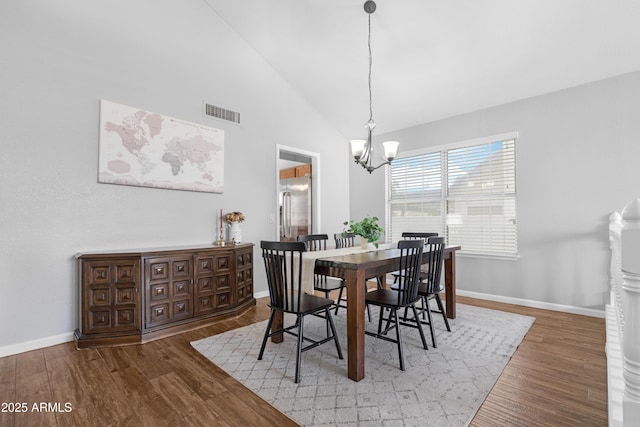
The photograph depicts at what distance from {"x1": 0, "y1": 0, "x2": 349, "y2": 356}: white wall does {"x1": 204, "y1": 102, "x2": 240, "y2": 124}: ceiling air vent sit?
8 centimetres

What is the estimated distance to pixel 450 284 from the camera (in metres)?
3.44

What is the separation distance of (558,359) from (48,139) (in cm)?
472

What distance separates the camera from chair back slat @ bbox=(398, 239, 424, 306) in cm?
236

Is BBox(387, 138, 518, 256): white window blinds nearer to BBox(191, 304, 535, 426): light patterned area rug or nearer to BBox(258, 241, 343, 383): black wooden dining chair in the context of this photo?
BBox(191, 304, 535, 426): light patterned area rug

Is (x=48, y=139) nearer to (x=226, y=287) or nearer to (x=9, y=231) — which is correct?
(x=9, y=231)

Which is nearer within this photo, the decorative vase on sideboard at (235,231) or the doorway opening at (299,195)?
the decorative vase on sideboard at (235,231)

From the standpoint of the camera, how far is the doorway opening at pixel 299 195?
208 inches

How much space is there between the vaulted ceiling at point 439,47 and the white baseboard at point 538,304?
8.51 feet

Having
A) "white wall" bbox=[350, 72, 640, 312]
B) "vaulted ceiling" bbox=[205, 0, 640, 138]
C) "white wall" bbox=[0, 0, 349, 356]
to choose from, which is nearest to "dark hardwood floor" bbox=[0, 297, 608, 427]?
"white wall" bbox=[0, 0, 349, 356]

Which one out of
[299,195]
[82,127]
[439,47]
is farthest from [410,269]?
[299,195]

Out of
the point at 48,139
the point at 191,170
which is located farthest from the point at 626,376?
the point at 48,139

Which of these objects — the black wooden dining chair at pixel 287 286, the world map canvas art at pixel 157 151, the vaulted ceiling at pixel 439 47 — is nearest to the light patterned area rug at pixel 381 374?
the black wooden dining chair at pixel 287 286

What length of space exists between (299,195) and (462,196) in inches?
107

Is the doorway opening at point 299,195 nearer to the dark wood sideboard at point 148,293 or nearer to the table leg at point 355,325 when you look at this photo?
the dark wood sideboard at point 148,293
